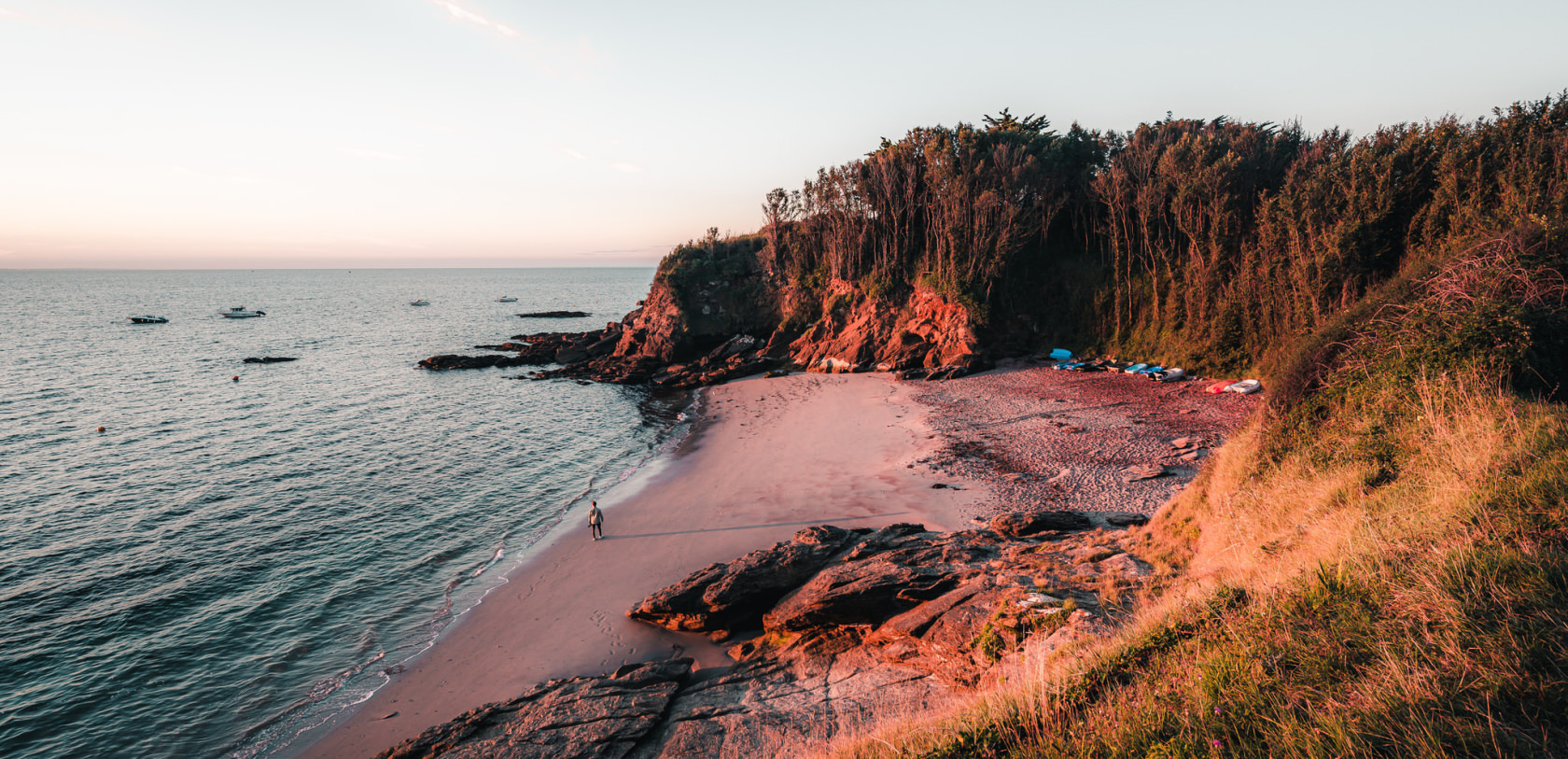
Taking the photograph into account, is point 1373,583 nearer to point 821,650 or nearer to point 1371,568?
point 1371,568

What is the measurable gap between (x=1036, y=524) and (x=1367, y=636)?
1041cm

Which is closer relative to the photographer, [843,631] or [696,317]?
[843,631]

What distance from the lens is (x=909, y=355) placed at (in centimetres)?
4625

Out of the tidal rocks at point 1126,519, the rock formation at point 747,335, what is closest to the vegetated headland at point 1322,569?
the tidal rocks at point 1126,519

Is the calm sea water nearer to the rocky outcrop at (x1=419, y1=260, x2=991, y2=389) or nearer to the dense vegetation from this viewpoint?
the rocky outcrop at (x1=419, y1=260, x2=991, y2=389)

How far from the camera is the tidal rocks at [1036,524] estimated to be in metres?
15.7

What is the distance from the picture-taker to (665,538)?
20828 mm

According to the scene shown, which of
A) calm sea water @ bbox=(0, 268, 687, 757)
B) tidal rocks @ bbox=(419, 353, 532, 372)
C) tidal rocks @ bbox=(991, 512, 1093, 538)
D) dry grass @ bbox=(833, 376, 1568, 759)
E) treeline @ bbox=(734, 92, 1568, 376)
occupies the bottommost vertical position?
calm sea water @ bbox=(0, 268, 687, 757)

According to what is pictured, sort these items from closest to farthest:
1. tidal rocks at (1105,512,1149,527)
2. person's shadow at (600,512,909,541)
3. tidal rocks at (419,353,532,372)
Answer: tidal rocks at (1105,512,1149,527) → person's shadow at (600,512,909,541) → tidal rocks at (419,353,532,372)

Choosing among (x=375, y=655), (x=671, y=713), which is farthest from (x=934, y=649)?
(x=375, y=655)

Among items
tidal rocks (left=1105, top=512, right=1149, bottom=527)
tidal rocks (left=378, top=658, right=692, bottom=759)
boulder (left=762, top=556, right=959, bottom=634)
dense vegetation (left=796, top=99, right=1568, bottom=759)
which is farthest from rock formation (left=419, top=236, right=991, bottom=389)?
tidal rocks (left=378, top=658, right=692, bottom=759)

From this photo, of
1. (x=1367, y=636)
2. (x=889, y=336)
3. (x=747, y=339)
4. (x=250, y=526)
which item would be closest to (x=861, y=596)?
(x=1367, y=636)

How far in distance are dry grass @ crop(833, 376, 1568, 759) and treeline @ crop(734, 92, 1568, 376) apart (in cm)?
2139

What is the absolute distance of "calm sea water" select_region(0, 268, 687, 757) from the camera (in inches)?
555
